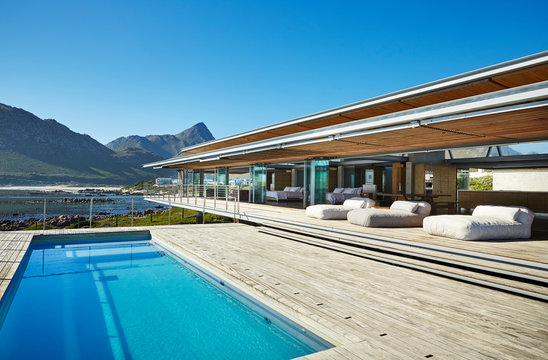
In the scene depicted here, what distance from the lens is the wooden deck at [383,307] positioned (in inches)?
97.2

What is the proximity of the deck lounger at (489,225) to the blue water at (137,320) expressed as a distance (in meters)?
3.34

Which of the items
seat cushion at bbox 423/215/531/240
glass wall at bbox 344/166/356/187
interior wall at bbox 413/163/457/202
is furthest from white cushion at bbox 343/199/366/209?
glass wall at bbox 344/166/356/187

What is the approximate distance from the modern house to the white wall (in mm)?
1859

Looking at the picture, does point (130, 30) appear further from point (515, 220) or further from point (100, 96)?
point (100, 96)

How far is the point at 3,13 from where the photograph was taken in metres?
21.2

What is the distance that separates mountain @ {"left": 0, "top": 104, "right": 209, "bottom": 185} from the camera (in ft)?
228

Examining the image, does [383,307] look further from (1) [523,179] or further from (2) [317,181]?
(1) [523,179]

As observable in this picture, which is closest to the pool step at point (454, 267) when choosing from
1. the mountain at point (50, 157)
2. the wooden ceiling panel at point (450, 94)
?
the wooden ceiling panel at point (450, 94)

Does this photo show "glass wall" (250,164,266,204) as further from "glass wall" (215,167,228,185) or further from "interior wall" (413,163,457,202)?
"interior wall" (413,163,457,202)

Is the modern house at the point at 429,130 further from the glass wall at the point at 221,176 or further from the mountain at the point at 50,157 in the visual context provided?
the mountain at the point at 50,157

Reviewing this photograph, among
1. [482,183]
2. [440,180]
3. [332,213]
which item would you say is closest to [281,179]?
[440,180]

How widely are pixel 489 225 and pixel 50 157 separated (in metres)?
91.5

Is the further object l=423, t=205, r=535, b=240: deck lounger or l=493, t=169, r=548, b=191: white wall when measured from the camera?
l=493, t=169, r=548, b=191: white wall

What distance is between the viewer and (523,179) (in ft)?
48.3
